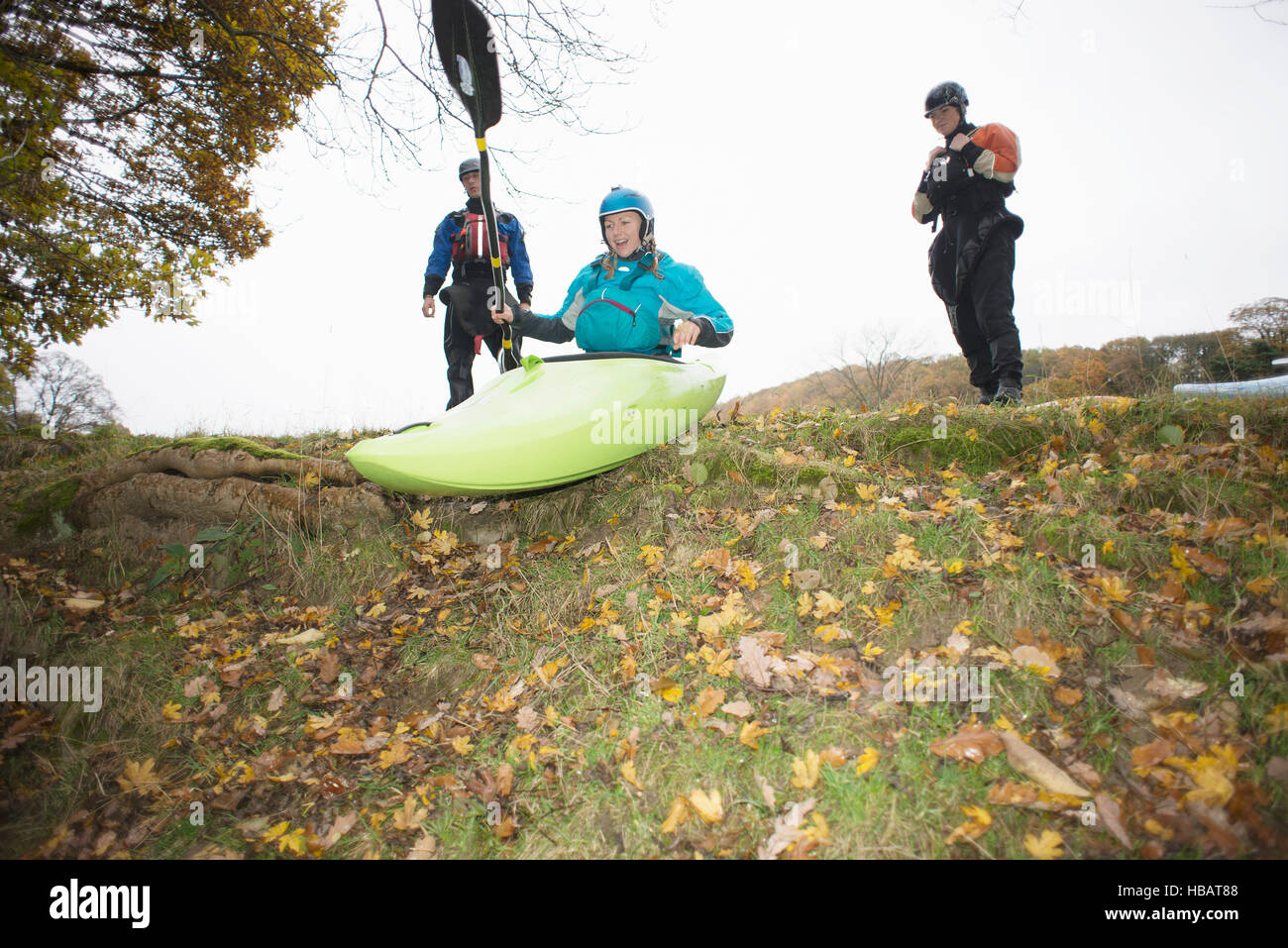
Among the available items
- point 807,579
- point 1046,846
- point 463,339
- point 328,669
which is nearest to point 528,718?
point 328,669

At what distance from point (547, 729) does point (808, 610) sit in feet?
4.11

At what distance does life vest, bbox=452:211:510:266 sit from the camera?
206 inches

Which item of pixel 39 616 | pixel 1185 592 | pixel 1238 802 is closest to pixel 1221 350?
pixel 1185 592

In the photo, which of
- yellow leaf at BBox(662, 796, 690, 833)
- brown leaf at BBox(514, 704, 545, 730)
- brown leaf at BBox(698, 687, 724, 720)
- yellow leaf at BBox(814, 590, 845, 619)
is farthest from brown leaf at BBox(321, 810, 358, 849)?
yellow leaf at BBox(814, 590, 845, 619)

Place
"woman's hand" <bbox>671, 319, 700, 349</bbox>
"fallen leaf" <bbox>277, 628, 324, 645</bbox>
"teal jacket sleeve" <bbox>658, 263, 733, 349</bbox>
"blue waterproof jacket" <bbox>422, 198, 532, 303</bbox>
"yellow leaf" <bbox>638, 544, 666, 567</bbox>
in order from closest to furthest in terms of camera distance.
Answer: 1. "yellow leaf" <bbox>638, 544, 666, 567</bbox>
2. "fallen leaf" <bbox>277, 628, 324, 645</bbox>
3. "woman's hand" <bbox>671, 319, 700, 349</bbox>
4. "teal jacket sleeve" <bbox>658, 263, 733, 349</bbox>
5. "blue waterproof jacket" <bbox>422, 198, 532, 303</bbox>

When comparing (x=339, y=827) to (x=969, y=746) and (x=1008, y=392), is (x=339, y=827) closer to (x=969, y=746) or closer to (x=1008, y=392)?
(x=969, y=746)

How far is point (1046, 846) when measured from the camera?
1644 mm

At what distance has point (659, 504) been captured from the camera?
3562mm

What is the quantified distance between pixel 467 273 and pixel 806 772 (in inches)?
197

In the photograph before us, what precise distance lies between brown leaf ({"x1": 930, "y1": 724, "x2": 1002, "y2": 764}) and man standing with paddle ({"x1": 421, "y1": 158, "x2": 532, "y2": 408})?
452cm

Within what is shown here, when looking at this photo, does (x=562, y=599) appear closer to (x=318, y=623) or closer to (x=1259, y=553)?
(x=318, y=623)

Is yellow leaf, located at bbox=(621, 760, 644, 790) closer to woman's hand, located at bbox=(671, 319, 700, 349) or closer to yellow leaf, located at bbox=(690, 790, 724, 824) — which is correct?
yellow leaf, located at bbox=(690, 790, 724, 824)

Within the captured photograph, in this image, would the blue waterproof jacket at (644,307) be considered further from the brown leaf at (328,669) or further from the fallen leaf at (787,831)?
the fallen leaf at (787,831)

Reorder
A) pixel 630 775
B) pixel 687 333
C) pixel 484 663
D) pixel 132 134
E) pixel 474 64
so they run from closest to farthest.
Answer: pixel 630 775 → pixel 484 663 → pixel 687 333 → pixel 474 64 → pixel 132 134
